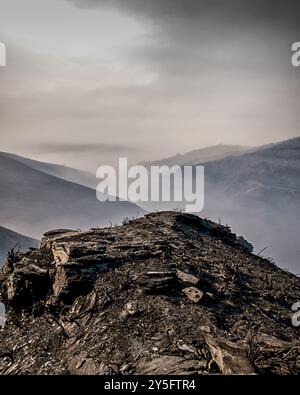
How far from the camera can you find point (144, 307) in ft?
48.8

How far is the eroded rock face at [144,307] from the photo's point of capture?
12.2 metres

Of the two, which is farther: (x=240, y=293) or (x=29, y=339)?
(x=240, y=293)

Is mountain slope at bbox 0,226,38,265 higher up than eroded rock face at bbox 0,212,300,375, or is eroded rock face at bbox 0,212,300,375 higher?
mountain slope at bbox 0,226,38,265

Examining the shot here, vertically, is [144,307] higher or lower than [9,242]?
lower

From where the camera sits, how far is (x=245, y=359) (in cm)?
1088

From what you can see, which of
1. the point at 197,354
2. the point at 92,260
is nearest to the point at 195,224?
the point at 92,260

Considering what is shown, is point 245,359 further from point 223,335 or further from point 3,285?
point 3,285

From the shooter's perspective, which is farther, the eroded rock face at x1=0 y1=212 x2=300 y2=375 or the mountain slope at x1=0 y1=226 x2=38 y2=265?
the mountain slope at x1=0 y1=226 x2=38 y2=265

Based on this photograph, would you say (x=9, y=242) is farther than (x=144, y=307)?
Yes

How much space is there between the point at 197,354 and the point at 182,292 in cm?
378

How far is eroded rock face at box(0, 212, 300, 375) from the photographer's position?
40.0 feet

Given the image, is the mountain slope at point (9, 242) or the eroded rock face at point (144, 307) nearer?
the eroded rock face at point (144, 307)

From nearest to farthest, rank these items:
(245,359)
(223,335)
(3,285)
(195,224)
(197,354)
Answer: (245,359) < (197,354) < (223,335) < (3,285) < (195,224)

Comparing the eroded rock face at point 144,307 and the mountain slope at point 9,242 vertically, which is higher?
the mountain slope at point 9,242
